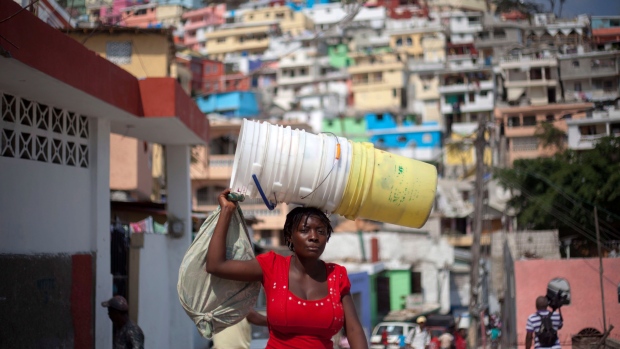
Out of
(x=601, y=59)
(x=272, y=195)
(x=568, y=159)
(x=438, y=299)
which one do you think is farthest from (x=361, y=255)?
(x=272, y=195)

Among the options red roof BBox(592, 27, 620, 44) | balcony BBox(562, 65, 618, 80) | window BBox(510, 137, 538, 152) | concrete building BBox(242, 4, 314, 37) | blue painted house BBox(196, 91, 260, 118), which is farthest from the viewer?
concrete building BBox(242, 4, 314, 37)

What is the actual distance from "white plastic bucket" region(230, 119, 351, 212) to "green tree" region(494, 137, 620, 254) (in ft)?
54.2

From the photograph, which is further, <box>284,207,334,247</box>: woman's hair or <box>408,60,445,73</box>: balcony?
<box>408,60,445,73</box>: balcony

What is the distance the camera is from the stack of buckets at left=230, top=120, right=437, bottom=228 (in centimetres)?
498

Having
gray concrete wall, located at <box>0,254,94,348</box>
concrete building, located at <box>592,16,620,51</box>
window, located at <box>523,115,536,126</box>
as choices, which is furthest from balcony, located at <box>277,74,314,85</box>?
gray concrete wall, located at <box>0,254,94,348</box>

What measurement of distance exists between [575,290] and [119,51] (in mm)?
18957

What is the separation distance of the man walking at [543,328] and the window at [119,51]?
2086 centimetres

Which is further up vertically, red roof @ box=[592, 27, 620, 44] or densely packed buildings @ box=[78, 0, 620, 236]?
densely packed buildings @ box=[78, 0, 620, 236]

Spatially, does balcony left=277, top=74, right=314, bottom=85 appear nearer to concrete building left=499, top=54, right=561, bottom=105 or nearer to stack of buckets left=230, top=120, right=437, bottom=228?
concrete building left=499, top=54, right=561, bottom=105

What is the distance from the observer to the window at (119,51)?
26891 millimetres

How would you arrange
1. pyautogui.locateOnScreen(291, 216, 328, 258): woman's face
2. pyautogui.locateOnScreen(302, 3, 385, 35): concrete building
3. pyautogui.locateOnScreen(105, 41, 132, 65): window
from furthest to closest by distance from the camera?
pyautogui.locateOnScreen(302, 3, 385, 35): concrete building, pyautogui.locateOnScreen(105, 41, 132, 65): window, pyautogui.locateOnScreen(291, 216, 328, 258): woman's face

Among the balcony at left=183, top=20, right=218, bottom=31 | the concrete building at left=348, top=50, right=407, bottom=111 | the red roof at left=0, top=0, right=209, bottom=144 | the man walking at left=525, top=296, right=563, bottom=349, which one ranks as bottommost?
the man walking at left=525, top=296, right=563, bottom=349

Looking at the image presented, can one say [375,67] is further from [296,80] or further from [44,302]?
[44,302]

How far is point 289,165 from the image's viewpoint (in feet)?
16.3
